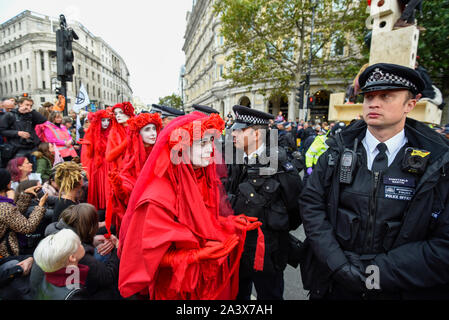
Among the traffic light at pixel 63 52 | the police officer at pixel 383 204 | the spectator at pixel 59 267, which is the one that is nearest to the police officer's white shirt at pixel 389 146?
the police officer at pixel 383 204

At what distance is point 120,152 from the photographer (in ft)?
10.7

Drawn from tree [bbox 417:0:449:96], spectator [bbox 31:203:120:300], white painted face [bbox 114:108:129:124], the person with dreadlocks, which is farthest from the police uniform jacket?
tree [bbox 417:0:449:96]

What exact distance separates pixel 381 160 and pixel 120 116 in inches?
146

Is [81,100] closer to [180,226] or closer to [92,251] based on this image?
[92,251]

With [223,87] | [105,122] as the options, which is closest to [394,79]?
[105,122]

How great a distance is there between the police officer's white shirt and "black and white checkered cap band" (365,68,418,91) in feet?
1.10

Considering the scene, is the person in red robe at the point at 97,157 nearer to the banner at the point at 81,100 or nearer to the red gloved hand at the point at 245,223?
the red gloved hand at the point at 245,223

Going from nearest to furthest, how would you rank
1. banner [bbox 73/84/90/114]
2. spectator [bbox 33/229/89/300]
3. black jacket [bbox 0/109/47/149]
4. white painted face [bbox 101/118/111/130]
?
spectator [bbox 33/229/89/300] → white painted face [bbox 101/118/111/130] → black jacket [bbox 0/109/47/149] → banner [bbox 73/84/90/114]

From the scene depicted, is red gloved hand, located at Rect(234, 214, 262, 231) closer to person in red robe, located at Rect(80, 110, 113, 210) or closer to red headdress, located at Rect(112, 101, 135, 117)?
person in red robe, located at Rect(80, 110, 113, 210)

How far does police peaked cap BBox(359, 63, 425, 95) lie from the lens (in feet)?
4.81

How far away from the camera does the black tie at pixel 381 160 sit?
4.96 feet

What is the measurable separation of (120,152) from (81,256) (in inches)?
75.4

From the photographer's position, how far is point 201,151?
160 cm
